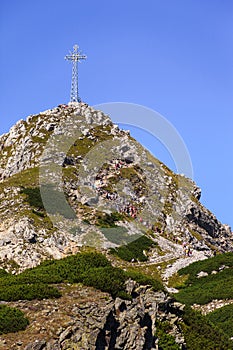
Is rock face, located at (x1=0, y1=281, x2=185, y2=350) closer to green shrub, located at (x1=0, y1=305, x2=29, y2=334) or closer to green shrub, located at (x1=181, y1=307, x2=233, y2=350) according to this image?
green shrub, located at (x1=0, y1=305, x2=29, y2=334)

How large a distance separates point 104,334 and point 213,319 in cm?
2408

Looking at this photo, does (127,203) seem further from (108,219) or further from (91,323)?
(91,323)

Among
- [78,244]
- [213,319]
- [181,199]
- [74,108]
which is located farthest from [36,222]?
[74,108]

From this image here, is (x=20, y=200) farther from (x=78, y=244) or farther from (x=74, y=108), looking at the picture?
(x=74, y=108)

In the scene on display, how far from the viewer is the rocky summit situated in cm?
2906

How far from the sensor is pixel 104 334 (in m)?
27.0

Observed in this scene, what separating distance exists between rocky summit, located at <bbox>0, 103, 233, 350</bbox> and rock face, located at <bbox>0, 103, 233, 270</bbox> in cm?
16

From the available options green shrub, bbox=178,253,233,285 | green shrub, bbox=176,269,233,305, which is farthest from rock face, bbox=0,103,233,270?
green shrub, bbox=176,269,233,305

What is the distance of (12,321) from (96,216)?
49827 millimetres

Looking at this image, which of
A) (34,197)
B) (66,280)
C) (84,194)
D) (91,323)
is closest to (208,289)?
(34,197)

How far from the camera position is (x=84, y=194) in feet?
263

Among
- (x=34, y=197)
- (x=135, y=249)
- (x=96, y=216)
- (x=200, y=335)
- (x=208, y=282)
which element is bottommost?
(x=200, y=335)

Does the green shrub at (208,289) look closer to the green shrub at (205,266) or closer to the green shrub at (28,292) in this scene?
the green shrub at (205,266)

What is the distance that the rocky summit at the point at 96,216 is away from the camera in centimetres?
2906
